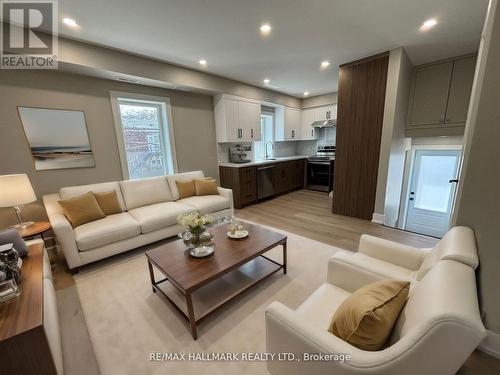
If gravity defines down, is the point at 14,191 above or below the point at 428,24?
below

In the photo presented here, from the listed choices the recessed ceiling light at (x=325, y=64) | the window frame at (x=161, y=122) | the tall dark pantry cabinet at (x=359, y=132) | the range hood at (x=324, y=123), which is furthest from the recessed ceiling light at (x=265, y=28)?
the range hood at (x=324, y=123)

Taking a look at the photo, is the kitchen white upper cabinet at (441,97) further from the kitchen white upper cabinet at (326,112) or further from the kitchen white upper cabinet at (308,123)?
the kitchen white upper cabinet at (308,123)

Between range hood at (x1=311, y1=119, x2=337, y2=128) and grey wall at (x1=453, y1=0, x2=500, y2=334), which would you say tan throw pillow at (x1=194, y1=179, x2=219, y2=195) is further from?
range hood at (x1=311, y1=119, x2=337, y2=128)

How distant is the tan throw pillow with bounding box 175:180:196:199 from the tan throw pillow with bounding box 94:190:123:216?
3.03 ft

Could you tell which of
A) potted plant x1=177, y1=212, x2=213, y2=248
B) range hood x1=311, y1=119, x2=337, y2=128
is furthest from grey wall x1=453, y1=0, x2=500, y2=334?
range hood x1=311, y1=119, x2=337, y2=128

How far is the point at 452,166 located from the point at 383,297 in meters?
4.50

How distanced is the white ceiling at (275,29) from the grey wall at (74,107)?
65cm

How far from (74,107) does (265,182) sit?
3.56 meters

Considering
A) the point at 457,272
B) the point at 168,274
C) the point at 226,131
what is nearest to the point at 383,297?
the point at 457,272

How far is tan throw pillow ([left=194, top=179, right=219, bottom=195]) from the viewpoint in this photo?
3.62m

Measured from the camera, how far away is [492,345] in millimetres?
1285

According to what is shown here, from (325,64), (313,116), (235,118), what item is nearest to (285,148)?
(313,116)

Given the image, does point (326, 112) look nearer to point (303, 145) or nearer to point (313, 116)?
point (313, 116)

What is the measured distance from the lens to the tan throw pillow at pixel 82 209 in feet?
7.97
